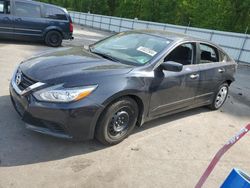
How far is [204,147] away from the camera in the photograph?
Answer: 4508 millimetres

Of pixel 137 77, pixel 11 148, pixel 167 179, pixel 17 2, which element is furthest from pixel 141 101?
pixel 17 2

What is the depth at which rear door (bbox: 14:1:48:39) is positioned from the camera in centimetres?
1084

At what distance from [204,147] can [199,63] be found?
5.12 feet

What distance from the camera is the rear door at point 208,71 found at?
5.32 m

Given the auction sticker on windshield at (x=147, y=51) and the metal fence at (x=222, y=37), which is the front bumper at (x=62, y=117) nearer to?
the auction sticker on windshield at (x=147, y=51)

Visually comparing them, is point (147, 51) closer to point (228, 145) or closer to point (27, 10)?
point (228, 145)

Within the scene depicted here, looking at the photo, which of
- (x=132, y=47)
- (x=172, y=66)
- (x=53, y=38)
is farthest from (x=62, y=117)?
(x=53, y=38)

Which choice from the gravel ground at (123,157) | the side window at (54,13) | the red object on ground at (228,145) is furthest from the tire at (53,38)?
the red object on ground at (228,145)

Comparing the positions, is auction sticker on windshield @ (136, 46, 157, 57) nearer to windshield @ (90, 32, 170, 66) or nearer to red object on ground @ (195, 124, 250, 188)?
windshield @ (90, 32, 170, 66)

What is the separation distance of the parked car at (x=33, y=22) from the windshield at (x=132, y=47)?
6.87 meters

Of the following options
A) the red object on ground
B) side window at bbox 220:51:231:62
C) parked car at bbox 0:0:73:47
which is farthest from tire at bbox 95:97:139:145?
parked car at bbox 0:0:73:47

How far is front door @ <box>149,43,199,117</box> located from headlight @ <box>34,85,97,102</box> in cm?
121

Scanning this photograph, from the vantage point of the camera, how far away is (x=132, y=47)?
4730 millimetres

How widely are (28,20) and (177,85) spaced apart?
8251mm
